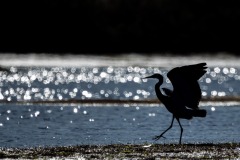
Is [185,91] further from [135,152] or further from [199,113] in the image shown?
[135,152]

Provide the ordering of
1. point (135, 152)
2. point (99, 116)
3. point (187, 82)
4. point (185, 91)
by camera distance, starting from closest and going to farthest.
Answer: point (135, 152)
point (187, 82)
point (185, 91)
point (99, 116)

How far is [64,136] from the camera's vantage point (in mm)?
30422

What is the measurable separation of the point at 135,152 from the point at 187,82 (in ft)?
6.81

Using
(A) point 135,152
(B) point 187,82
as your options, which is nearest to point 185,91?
(B) point 187,82

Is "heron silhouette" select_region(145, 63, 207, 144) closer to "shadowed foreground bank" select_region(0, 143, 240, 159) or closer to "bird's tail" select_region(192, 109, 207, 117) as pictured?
"bird's tail" select_region(192, 109, 207, 117)

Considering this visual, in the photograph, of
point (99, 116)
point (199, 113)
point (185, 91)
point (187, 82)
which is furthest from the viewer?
point (99, 116)

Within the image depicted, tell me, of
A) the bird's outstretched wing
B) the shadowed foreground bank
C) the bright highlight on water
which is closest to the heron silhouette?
the bird's outstretched wing

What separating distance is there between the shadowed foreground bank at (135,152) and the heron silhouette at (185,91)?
79cm

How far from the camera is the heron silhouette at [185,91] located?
2467cm

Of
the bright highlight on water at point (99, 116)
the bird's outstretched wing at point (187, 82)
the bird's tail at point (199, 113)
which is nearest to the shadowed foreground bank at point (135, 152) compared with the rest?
the bird's tail at point (199, 113)

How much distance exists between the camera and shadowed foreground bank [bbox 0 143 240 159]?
23172 mm

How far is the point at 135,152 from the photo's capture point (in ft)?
78.2
